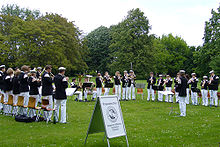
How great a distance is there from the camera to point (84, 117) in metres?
12.1

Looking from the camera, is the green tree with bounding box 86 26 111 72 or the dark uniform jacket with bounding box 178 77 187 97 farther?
the green tree with bounding box 86 26 111 72

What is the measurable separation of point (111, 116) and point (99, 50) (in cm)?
5403

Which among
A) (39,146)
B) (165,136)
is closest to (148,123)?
(165,136)

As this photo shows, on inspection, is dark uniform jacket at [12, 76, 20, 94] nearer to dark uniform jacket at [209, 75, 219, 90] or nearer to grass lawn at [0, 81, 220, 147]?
Result: grass lawn at [0, 81, 220, 147]

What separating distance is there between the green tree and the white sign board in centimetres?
5199

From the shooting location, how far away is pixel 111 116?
6.82 m

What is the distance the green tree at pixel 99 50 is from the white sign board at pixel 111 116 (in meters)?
52.0

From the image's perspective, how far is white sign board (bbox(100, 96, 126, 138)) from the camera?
6602 millimetres

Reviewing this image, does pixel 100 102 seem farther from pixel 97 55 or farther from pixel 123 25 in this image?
pixel 97 55

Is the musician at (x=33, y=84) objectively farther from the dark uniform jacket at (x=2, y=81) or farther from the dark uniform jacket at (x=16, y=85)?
the dark uniform jacket at (x=2, y=81)

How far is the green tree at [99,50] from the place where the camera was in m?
60.0

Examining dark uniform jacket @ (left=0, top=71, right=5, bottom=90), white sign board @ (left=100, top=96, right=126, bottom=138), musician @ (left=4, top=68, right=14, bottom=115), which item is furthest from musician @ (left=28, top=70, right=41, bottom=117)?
white sign board @ (left=100, top=96, right=126, bottom=138)

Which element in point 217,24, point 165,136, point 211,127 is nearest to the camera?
point 165,136

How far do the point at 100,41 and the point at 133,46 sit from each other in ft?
42.9
